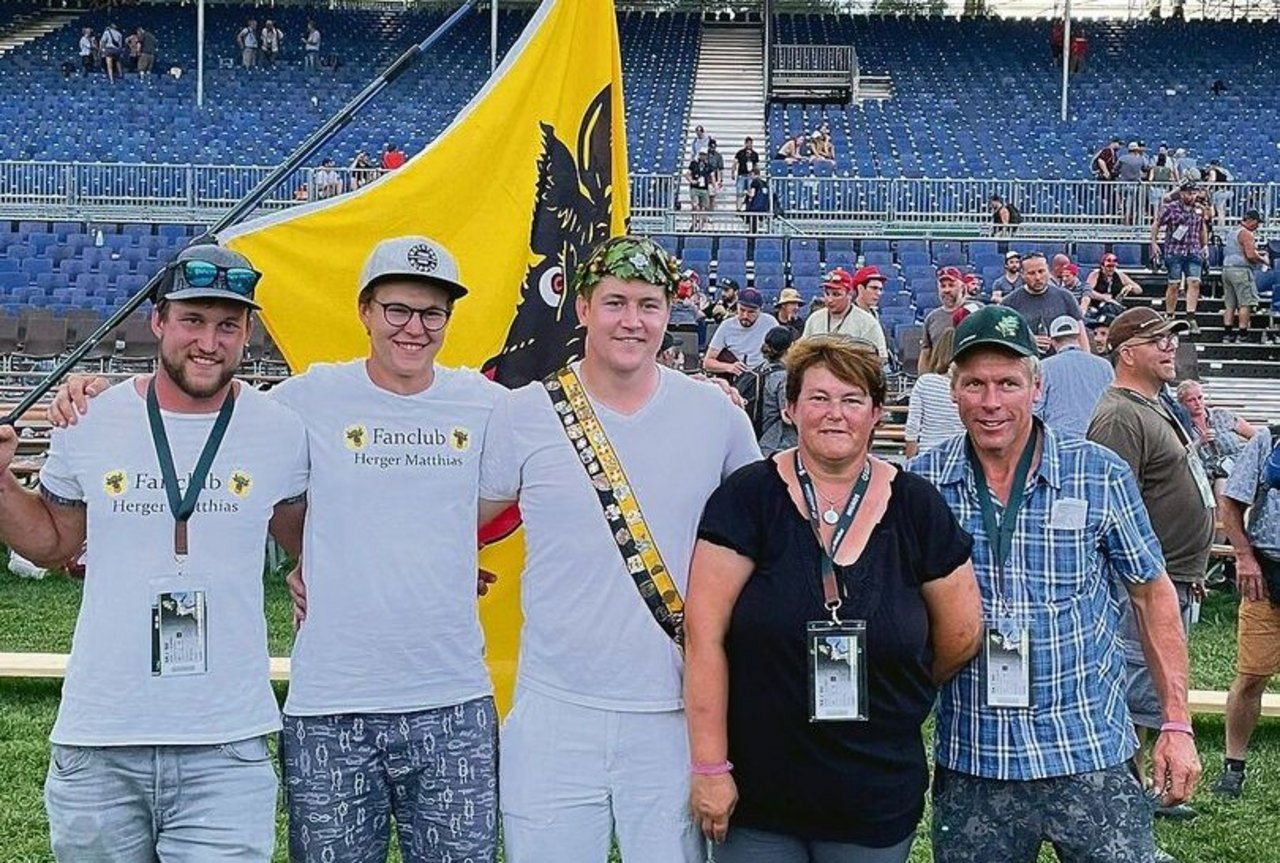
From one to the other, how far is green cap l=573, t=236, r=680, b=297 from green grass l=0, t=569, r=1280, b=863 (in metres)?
2.61

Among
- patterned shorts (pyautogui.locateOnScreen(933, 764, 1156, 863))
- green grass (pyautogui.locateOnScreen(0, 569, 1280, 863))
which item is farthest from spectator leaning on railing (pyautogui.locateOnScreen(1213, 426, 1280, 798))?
patterned shorts (pyautogui.locateOnScreen(933, 764, 1156, 863))

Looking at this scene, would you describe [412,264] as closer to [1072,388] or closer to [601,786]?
[601,786]

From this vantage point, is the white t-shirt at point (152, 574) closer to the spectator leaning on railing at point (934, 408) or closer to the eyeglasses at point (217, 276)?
the eyeglasses at point (217, 276)

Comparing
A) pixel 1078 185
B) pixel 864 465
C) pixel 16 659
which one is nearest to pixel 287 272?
pixel 864 465

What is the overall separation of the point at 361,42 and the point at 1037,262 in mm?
27073

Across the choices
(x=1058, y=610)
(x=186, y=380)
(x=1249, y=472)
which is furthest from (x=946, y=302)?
(x=186, y=380)

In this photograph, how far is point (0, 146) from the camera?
26.0m

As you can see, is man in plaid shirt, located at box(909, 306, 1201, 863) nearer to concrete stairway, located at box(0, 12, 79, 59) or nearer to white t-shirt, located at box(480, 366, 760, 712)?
white t-shirt, located at box(480, 366, 760, 712)

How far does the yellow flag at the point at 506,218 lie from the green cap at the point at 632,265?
58.8 inches

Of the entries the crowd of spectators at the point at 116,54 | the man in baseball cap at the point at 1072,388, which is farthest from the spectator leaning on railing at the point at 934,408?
the crowd of spectators at the point at 116,54

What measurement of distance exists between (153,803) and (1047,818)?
6.28 feet

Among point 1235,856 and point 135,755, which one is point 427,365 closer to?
point 135,755

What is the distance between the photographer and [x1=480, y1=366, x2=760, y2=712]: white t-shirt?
330 centimetres

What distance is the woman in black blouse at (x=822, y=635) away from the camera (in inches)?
123
